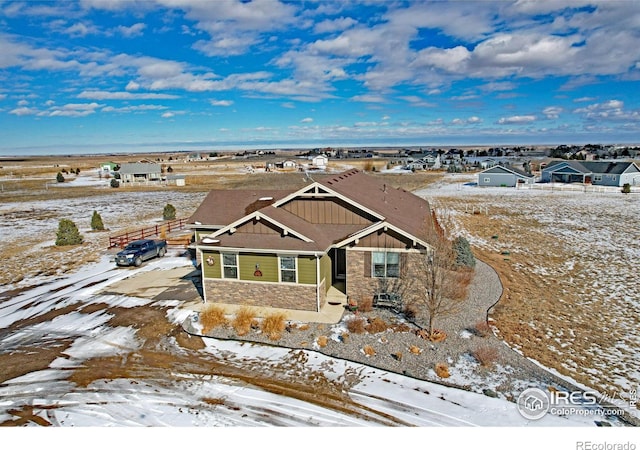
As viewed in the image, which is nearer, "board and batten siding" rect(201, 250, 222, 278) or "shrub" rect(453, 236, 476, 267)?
"board and batten siding" rect(201, 250, 222, 278)

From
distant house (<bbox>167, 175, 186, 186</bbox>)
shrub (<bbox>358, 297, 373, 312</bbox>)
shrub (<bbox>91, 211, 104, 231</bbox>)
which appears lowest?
shrub (<bbox>358, 297, 373, 312</bbox>)

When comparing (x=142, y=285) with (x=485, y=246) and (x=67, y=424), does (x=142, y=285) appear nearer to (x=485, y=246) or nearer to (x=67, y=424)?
(x=67, y=424)

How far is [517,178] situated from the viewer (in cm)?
7038

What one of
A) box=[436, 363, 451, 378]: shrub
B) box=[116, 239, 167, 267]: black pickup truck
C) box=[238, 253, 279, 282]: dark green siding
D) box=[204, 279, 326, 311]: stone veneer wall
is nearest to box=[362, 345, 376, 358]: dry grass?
box=[436, 363, 451, 378]: shrub

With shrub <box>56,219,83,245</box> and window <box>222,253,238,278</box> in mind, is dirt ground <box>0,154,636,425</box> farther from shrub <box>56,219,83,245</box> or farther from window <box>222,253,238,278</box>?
window <box>222,253,238,278</box>

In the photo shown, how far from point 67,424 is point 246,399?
15.3 ft

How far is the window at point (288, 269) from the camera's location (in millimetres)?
17500

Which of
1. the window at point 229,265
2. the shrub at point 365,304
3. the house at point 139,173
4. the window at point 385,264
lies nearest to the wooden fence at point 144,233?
the window at point 229,265

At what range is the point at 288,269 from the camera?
17.6 meters

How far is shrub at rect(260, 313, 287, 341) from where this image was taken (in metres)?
15.3

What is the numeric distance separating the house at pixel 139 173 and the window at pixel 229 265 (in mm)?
75332

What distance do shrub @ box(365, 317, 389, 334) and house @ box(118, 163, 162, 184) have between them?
80.4 meters

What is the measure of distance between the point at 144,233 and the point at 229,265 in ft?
64.9

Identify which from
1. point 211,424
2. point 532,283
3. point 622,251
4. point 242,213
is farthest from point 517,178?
point 211,424
